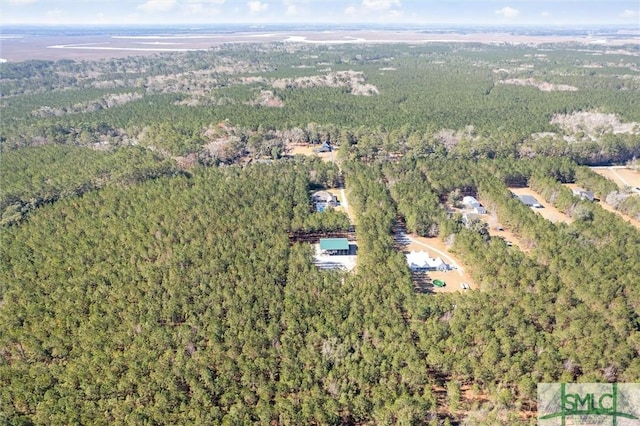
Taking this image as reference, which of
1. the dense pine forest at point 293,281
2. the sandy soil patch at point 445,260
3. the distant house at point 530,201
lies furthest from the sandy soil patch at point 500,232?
the sandy soil patch at point 445,260

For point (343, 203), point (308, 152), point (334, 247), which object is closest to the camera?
point (334, 247)

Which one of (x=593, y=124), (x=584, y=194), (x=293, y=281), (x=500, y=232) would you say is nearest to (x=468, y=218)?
(x=500, y=232)

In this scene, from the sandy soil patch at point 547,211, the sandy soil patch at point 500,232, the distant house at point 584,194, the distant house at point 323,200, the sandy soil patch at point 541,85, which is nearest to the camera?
the sandy soil patch at point 500,232

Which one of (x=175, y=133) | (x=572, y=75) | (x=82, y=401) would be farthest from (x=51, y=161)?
(x=572, y=75)

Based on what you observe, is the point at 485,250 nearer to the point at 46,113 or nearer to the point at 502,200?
the point at 502,200

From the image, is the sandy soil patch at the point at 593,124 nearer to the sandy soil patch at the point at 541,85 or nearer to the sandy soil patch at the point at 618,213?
the sandy soil patch at the point at 541,85

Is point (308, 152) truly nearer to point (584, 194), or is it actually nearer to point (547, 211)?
point (547, 211)
